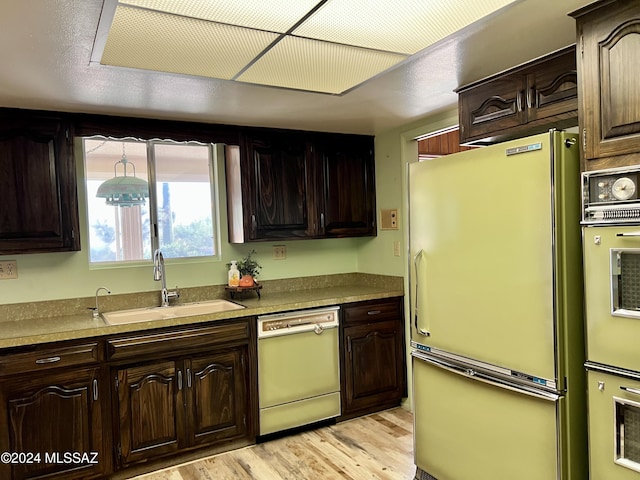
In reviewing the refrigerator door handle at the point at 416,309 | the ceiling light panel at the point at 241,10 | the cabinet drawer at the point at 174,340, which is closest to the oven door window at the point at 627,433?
Result: the refrigerator door handle at the point at 416,309

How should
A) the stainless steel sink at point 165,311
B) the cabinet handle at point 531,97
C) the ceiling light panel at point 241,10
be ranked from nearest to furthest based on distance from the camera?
the ceiling light panel at point 241,10
the cabinet handle at point 531,97
the stainless steel sink at point 165,311

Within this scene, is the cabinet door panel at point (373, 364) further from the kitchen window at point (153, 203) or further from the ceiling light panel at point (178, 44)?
the ceiling light panel at point (178, 44)

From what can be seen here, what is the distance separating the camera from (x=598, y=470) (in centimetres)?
172

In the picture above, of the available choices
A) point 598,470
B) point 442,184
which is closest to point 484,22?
point 442,184

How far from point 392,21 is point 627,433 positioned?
1.67m

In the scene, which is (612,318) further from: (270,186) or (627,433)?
(270,186)

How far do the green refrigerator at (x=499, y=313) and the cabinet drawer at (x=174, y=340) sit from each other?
1.12m

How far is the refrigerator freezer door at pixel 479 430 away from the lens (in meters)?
1.89

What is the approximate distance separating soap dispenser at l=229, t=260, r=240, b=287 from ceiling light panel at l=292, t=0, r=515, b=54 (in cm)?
202

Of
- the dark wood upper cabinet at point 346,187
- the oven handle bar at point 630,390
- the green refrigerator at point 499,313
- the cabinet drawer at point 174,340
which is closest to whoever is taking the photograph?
the oven handle bar at point 630,390

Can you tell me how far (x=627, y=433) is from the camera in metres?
1.64

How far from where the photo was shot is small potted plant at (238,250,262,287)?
3365 mm

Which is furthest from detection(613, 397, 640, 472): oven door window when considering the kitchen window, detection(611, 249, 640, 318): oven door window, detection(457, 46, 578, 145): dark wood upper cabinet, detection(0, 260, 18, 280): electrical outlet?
detection(0, 260, 18, 280): electrical outlet

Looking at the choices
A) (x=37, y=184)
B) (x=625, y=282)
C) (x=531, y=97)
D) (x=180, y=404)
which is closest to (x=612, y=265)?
(x=625, y=282)
